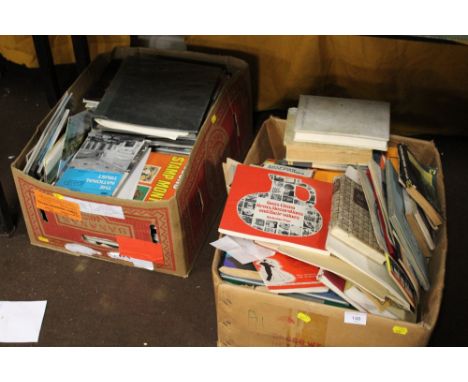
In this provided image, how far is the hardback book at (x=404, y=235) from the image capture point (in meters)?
1.23

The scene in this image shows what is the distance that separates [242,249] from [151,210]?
0.26 meters

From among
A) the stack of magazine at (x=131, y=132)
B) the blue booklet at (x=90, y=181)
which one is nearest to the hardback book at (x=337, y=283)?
the stack of magazine at (x=131, y=132)

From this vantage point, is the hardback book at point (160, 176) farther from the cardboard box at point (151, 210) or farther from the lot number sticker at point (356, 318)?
the lot number sticker at point (356, 318)

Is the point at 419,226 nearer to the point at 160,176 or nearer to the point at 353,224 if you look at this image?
the point at 353,224

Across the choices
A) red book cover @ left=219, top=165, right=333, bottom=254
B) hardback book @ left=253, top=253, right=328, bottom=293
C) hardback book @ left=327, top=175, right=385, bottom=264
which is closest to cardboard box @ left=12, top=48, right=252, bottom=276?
red book cover @ left=219, top=165, right=333, bottom=254

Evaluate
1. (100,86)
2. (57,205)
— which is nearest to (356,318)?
(57,205)

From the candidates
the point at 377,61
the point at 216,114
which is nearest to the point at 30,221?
the point at 216,114

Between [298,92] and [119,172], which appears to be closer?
[119,172]

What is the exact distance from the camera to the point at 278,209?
134cm

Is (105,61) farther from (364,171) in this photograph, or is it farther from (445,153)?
(445,153)

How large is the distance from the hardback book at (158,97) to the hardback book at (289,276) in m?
0.48
